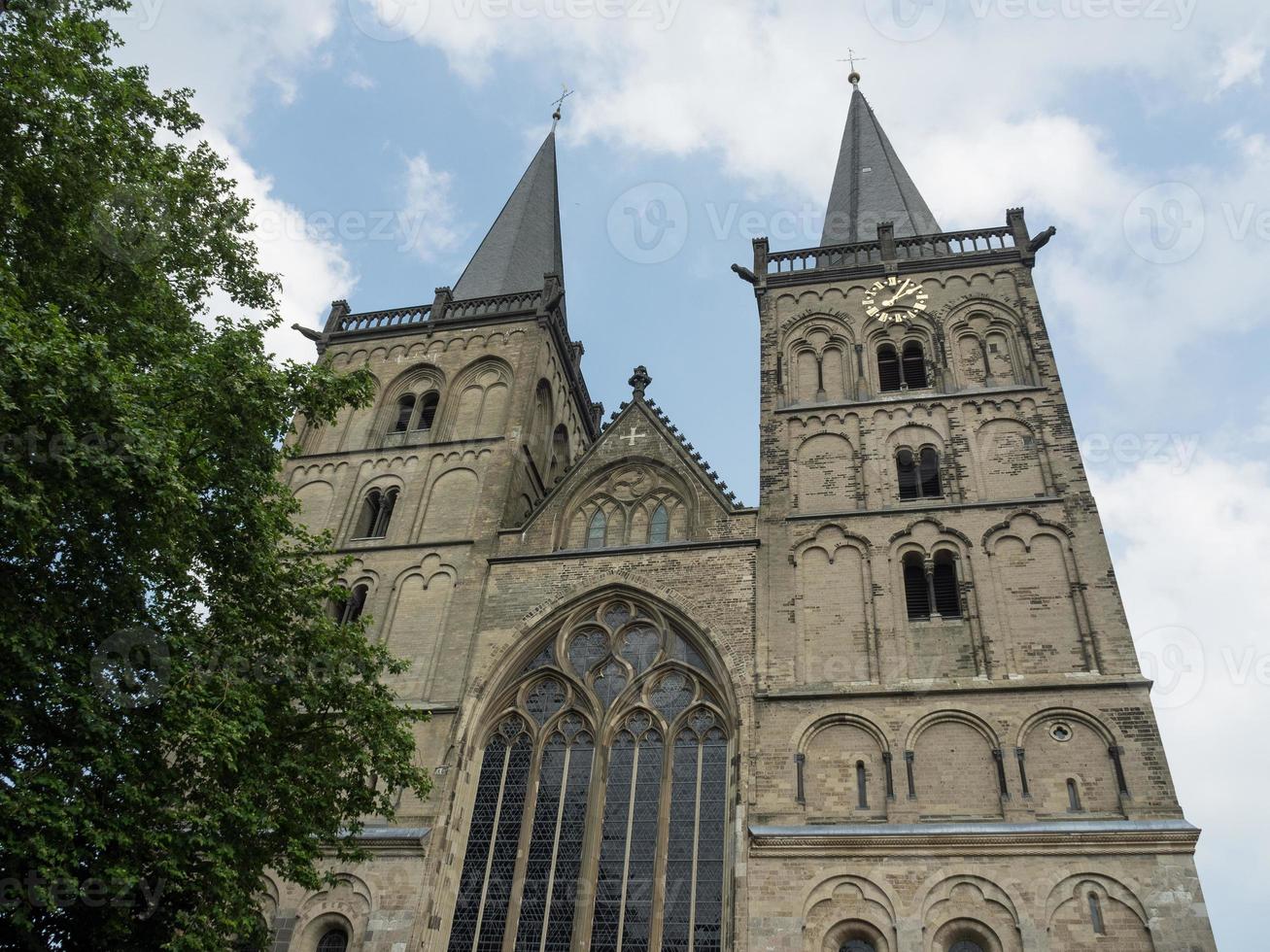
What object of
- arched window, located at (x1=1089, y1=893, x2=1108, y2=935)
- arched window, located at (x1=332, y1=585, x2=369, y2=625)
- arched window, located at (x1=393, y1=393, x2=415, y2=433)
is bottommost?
arched window, located at (x1=1089, y1=893, x2=1108, y2=935)

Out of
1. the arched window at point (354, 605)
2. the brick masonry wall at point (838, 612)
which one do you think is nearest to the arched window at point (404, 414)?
the brick masonry wall at point (838, 612)

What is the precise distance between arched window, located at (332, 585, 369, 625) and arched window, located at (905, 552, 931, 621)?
10.3 m

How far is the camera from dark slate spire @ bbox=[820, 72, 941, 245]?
2780cm

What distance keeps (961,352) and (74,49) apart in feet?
56.2

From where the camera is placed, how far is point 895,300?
2391cm

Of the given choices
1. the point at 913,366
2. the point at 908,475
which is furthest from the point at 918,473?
the point at 913,366

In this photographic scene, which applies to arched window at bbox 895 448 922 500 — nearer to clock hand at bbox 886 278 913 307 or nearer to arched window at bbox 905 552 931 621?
arched window at bbox 905 552 931 621

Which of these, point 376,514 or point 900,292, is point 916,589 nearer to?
point 900,292

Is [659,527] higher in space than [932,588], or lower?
higher

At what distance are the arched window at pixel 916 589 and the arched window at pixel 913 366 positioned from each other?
16.4 ft

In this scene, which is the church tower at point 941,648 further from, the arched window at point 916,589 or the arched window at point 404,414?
the arched window at point 404,414

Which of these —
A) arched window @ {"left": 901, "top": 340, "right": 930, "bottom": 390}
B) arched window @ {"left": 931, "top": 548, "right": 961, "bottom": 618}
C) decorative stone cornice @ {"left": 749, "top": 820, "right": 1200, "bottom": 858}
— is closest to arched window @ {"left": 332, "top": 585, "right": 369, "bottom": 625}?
decorative stone cornice @ {"left": 749, "top": 820, "right": 1200, "bottom": 858}

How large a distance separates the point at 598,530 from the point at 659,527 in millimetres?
1209

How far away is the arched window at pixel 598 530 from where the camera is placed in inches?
807
